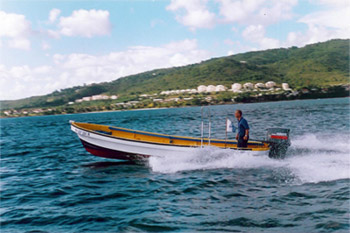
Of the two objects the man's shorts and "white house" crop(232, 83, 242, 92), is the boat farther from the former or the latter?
"white house" crop(232, 83, 242, 92)

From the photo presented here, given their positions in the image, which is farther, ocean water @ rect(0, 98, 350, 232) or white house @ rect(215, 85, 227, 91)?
white house @ rect(215, 85, 227, 91)

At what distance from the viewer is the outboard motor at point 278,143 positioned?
1455cm

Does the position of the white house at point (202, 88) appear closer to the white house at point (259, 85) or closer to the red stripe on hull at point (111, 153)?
the white house at point (259, 85)

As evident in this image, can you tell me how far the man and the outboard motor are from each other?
1.48m

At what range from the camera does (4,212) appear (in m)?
9.39

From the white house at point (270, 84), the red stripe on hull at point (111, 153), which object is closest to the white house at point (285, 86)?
the white house at point (270, 84)

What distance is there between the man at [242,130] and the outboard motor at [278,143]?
4.85ft

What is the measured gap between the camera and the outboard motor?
573 inches

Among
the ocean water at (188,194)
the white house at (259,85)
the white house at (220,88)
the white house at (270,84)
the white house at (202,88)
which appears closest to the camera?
the ocean water at (188,194)

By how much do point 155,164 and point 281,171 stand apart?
638 cm

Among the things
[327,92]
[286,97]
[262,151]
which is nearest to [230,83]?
[286,97]

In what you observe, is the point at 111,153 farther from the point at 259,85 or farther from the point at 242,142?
the point at 259,85

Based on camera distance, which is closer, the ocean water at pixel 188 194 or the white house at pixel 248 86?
the ocean water at pixel 188 194

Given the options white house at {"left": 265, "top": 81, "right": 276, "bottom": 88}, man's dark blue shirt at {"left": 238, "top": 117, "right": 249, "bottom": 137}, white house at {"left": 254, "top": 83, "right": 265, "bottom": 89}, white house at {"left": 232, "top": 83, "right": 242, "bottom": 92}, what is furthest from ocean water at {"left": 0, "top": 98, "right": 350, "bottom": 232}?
white house at {"left": 254, "top": 83, "right": 265, "bottom": 89}
